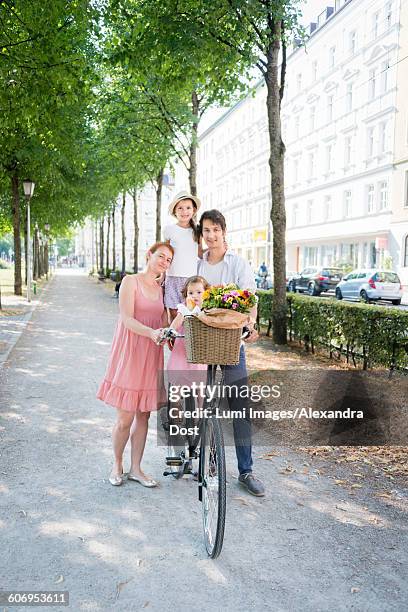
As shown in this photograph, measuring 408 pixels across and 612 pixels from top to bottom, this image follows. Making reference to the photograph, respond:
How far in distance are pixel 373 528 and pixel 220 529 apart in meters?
1.21

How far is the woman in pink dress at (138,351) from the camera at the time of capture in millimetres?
4363

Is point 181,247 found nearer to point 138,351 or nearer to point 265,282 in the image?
point 138,351

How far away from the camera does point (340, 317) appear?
947 centimetres

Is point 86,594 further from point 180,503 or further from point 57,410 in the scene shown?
point 57,410

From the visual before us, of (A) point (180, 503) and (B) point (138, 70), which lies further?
(B) point (138, 70)

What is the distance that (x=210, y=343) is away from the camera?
350cm

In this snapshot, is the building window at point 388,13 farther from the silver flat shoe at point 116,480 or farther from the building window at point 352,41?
the silver flat shoe at point 116,480

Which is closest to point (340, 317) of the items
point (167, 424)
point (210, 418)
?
point (167, 424)

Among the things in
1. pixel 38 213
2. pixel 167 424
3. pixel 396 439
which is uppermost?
pixel 38 213

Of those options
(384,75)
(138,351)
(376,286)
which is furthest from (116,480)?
(384,75)

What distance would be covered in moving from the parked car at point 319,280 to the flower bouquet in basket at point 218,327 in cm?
2952

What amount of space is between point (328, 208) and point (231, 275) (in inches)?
1632

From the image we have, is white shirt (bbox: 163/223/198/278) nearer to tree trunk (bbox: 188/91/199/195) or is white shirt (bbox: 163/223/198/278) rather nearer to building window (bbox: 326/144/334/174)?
tree trunk (bbox: 188/91/199/195)

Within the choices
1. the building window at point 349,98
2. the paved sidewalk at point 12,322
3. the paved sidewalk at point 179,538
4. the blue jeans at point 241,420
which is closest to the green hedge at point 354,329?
the paved sidewalk at point 179,538
